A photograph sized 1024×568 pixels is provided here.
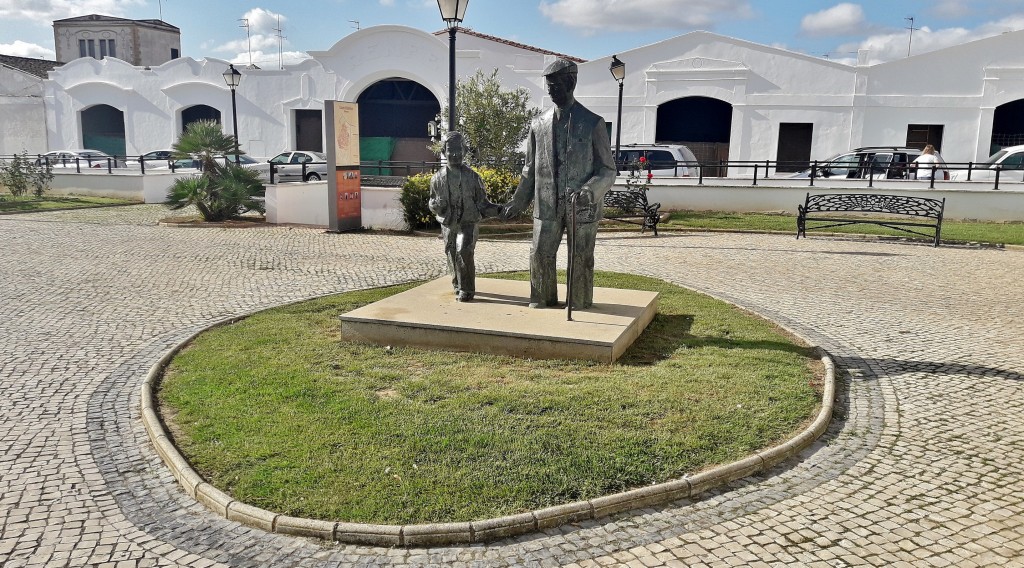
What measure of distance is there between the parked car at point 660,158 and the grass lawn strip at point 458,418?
46.5ft

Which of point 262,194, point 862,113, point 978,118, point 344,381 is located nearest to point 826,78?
point 862,113

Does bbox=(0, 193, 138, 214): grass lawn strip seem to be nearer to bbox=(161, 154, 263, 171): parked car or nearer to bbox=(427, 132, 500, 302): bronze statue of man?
bbox=(161, 154, 263, 171): parked car

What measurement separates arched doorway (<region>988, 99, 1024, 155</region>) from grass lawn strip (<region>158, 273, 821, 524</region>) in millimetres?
21123

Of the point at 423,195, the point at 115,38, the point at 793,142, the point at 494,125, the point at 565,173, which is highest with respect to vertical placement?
the point at 115,38

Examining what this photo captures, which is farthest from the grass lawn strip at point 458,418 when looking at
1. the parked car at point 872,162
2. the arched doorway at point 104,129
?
the arched doorway at point 104,129

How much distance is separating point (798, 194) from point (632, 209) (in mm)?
5049

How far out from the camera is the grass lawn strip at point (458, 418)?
3.96m

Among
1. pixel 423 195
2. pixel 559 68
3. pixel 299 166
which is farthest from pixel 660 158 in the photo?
pixel 559 68

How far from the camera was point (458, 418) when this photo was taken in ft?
16.0

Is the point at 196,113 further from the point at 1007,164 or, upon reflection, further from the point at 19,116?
the point at 1007,164

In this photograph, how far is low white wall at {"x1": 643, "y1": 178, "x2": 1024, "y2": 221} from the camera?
1764 cm

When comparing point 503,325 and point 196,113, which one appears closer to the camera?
point 503,325

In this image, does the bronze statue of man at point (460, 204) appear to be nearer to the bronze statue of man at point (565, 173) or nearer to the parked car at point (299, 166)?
the bronze statue of man at point (565, 173)

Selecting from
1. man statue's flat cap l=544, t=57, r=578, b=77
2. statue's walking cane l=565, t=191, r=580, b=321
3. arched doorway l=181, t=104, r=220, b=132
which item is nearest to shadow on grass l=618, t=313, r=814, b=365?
statue's walking cane l=565, t=191, r=580, b=321
